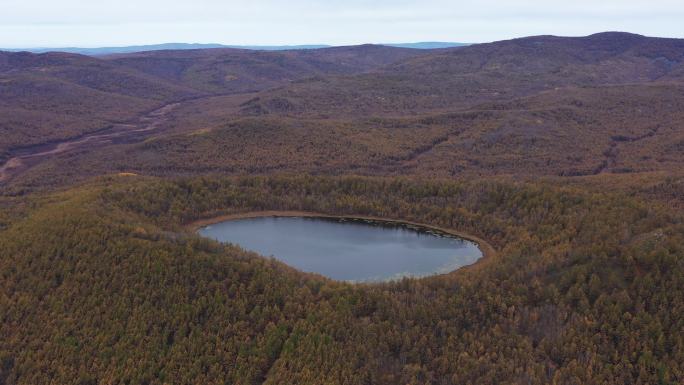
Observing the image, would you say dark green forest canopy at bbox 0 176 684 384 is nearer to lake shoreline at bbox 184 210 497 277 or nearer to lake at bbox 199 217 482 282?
lake shoreline at bbox 184 210 497 277

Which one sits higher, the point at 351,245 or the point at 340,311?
the point at 340,311

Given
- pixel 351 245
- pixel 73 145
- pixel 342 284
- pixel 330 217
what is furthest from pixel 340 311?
pixel 73 145

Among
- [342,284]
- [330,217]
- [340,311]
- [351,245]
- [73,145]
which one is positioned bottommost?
[73,145]

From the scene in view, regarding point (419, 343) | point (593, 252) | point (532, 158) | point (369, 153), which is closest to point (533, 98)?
point (532, 158)

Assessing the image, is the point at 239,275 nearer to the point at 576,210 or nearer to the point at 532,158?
the point at 576,210

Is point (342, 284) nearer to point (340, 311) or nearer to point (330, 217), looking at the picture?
point (340, 311)

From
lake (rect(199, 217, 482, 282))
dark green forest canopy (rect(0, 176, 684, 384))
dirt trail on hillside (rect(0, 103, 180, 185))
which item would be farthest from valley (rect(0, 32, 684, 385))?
dirt trail on hillside (rect(0, 103, 180, 185))
